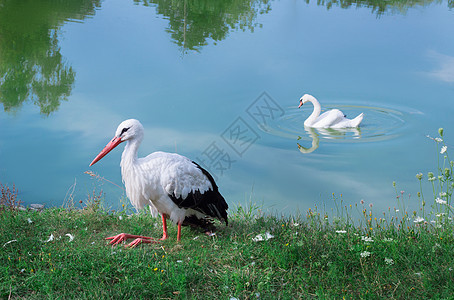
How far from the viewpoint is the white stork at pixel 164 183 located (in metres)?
5.52

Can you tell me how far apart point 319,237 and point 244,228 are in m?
0.95

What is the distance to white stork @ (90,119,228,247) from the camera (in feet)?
18.1

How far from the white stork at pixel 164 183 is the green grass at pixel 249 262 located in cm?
31

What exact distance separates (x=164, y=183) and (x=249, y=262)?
4.15 feet

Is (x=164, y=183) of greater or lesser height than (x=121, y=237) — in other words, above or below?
above

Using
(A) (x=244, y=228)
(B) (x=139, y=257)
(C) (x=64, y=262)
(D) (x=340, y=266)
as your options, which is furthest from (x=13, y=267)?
(D) (x=340, y=266)

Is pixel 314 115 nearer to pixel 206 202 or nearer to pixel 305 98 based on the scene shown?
pixel 305 98

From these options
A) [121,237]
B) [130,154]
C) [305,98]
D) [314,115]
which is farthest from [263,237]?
[305,98]

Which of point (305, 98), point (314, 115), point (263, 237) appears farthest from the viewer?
point (305, 98)

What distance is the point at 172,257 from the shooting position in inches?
204

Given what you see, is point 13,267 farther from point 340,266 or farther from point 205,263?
point 340,266

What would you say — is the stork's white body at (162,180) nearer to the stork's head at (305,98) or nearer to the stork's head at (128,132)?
the stork's head at (128,132)

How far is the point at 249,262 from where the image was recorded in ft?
16.4

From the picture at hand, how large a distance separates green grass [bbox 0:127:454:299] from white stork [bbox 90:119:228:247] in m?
0.31
